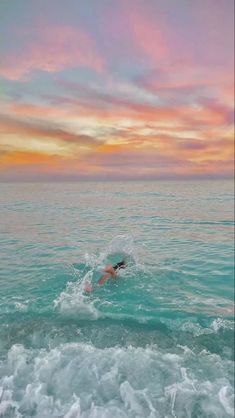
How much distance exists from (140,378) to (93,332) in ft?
8.77

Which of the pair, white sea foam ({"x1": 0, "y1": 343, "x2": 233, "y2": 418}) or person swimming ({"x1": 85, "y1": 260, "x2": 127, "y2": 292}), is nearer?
white sea foam ({"x1": 0, "y1": 343, "x2": 233, "y2": 418})

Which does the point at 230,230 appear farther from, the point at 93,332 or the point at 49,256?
the point at 93,332

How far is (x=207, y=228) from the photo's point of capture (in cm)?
3141

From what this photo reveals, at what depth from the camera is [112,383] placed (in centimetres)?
883

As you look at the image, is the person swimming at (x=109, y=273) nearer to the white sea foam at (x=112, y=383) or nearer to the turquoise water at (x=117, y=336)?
the turquoise water at (x=117, y=336)

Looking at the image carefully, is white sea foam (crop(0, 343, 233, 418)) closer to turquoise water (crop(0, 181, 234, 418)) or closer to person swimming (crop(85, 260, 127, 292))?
turquoise water (crop(0, 181, 234, 418))

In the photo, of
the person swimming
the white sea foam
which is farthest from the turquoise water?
the person swimming

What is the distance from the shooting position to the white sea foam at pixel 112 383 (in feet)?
26.2

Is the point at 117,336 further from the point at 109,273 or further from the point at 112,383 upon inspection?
the point at 109,273

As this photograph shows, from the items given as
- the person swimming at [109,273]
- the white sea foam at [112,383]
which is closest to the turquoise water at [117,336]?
the white sea foam at [112,383]

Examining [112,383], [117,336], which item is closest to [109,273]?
[117,336]

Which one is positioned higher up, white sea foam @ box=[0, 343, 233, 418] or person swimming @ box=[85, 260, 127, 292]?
person swimming @ box=[85, 260, 127, 292]

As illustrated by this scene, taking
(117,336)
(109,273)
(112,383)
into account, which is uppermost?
(109,273)

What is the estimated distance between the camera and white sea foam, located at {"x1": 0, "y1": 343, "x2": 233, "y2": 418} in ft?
26.2
